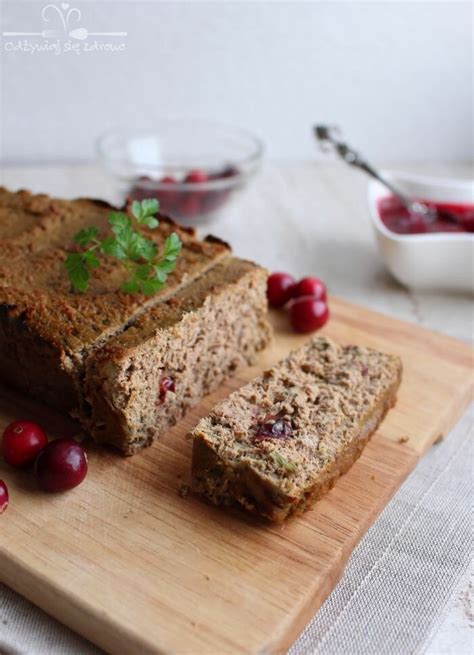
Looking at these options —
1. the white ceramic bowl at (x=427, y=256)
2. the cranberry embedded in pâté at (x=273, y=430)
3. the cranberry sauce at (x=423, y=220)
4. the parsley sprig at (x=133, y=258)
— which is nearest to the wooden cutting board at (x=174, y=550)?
the cranberry embedded in pâté at (x=273, y=430)

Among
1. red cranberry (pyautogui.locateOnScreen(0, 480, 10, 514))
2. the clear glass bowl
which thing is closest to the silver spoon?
the clear glass bowl

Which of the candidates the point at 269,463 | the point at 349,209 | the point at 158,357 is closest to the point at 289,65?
the point at 349,209

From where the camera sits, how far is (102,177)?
779 cm

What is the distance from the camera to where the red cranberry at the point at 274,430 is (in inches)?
153

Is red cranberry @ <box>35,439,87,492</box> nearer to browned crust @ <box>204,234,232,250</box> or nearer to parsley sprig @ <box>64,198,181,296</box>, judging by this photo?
parsley sprig @ <box>64,198,181,296</box>

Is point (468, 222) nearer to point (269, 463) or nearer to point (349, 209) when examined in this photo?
point (349, 209)

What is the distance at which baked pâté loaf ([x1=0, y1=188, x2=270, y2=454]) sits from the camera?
4.01 metres

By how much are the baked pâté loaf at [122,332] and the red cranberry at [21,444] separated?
0.28 meters

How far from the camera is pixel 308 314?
16.9 feet

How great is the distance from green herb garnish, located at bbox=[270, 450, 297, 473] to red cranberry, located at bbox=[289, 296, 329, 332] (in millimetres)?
1589

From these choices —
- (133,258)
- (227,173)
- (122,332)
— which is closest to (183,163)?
(227,173)

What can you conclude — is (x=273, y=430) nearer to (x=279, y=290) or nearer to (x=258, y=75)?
(x=279, y=290)

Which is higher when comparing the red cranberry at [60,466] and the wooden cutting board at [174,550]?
the red cranberry at [60,466]

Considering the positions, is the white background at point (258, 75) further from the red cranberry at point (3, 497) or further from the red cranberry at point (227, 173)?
the red cranberry at point (3, 497)
